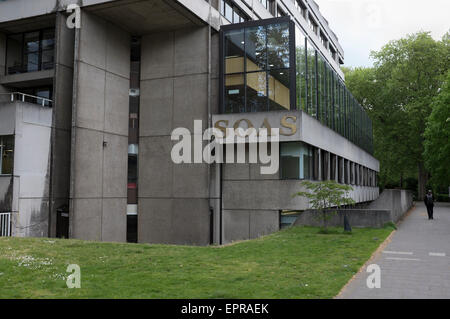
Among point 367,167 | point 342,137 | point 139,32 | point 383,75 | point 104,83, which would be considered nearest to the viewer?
point 104,83

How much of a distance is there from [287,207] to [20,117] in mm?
14494

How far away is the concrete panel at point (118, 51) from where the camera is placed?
23688mm

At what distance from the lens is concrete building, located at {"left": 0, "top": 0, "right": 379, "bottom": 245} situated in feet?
69.8

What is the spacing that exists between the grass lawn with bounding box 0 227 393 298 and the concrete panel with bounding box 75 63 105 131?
30.2 feet

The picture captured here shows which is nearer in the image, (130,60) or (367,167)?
(130,60)

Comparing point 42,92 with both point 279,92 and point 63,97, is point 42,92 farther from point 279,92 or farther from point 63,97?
point 279,92

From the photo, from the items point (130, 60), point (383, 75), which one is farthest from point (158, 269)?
point (383, 75)

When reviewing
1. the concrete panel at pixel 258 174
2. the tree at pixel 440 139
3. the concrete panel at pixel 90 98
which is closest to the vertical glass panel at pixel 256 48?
the concrete panel at pixel 258 174

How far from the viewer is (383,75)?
57500 mm

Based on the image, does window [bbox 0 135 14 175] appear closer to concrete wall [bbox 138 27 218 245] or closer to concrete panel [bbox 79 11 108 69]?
concrete panel [bbox 79 11 108 69]

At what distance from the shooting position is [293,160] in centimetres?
2247

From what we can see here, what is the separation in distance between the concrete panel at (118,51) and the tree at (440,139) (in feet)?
79.6

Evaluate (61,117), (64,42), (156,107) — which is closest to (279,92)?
(156,107)
